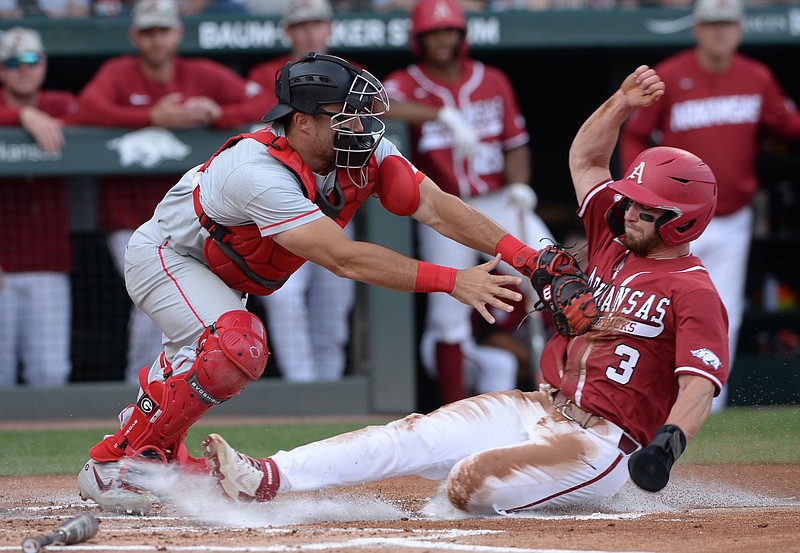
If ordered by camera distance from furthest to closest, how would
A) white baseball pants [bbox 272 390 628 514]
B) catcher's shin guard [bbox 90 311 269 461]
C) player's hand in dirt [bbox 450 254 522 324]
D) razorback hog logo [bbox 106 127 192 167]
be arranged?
razorback hog logo [bbox 106 127 192 167] < catcher's shin guard [bbox 90 311 269 461] < white baseball pants [bbox 272 390 628 514] < player's hand in dirt [bbox 450 254 522 324]

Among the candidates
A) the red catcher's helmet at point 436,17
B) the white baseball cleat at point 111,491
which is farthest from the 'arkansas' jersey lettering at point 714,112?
the white baseball cleat at point 111,491

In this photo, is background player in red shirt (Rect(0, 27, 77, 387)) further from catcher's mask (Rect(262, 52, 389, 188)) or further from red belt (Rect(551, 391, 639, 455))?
red belt (Rect(551, 391, 639, 455))

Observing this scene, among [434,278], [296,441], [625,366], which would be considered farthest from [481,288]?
[296,441]

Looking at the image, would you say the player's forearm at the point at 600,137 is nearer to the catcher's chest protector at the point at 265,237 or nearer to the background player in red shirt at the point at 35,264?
the catcher's chest protector at the point at 265,237

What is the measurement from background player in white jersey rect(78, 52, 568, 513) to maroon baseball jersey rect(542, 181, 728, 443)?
0.31 meters

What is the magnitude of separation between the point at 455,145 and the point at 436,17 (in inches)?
28.7

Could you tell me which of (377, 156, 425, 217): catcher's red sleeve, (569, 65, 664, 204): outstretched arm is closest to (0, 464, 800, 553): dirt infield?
(377, 156, 425, 217): catcher's red sleeve

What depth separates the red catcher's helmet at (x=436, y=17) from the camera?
6785 mm

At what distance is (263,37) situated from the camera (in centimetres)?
740

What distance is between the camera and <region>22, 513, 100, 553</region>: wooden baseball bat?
2861 mm

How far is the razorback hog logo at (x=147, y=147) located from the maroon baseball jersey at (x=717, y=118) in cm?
259

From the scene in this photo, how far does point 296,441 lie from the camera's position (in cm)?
561

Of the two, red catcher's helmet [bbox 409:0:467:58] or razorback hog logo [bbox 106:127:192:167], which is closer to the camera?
razorback hog logo [bbox 106:127:192:167]

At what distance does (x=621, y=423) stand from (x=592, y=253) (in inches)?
28.3
